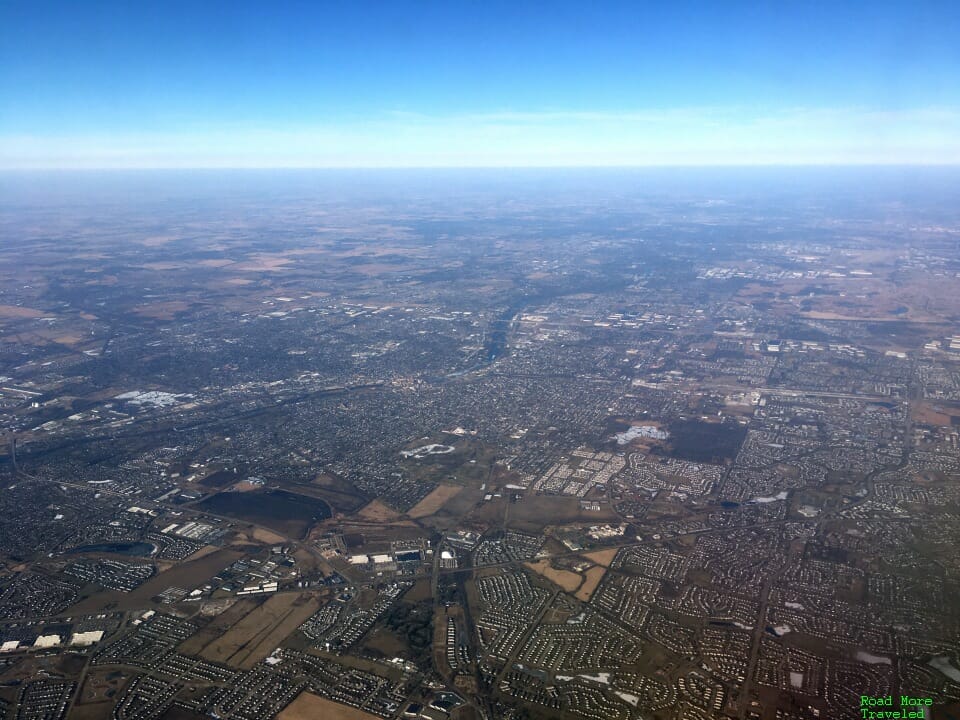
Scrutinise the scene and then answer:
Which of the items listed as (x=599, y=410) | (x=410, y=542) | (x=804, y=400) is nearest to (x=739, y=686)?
(x=410, y=542)

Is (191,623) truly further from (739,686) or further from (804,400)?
(804,400)

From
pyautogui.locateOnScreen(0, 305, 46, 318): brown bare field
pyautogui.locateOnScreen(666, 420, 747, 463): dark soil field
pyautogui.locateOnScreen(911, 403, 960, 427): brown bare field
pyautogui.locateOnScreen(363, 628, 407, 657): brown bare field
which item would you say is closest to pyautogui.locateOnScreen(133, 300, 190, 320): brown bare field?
pyautogui.locateOnScreen(0, 305, 46, 318): brown bare field

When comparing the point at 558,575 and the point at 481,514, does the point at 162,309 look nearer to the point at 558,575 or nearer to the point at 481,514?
the point at 481,514

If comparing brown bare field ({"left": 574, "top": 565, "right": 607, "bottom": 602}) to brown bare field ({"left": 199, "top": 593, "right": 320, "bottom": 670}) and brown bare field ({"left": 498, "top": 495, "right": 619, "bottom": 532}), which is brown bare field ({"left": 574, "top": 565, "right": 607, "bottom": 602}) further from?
brown bare field ({"left": 199, "top": 593, "right": 320, "bottom": 670})

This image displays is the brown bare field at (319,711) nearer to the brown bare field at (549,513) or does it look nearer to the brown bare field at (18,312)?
the brown bare field at (549,513)

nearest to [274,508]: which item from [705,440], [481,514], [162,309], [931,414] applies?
[481,514]

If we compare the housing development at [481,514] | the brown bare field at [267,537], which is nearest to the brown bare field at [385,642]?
the housing development at [481,514]
